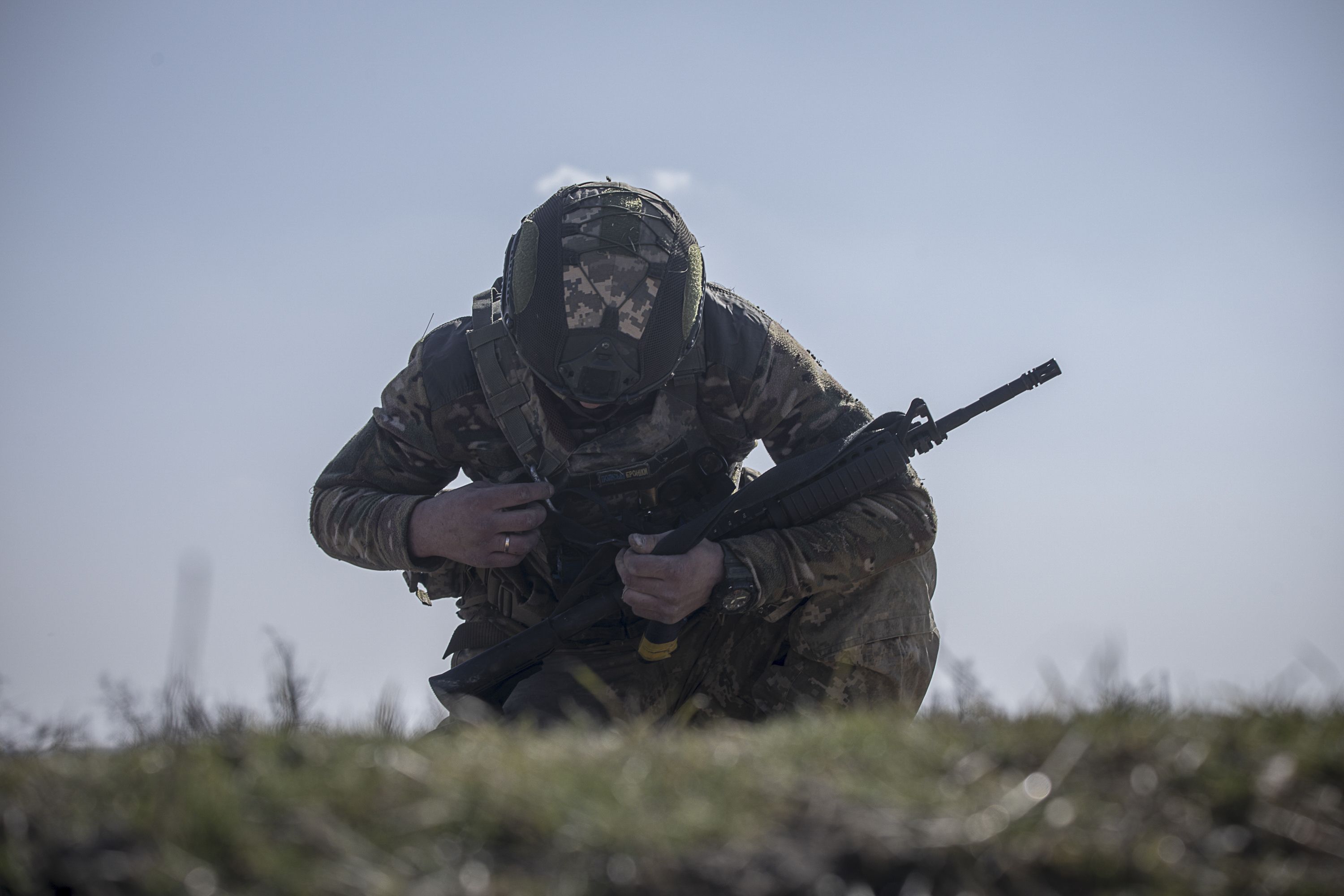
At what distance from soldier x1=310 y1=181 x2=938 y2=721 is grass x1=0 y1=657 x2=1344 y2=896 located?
2669 mm

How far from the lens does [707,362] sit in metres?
5.47

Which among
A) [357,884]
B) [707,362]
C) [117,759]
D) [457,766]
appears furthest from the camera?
[707,362]

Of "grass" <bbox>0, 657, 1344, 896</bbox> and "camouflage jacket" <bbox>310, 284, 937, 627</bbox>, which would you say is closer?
"grass" <bbox>0, 657, 1344, 896</bbox>

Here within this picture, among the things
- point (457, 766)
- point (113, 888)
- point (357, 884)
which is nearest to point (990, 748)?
point (457, 766)

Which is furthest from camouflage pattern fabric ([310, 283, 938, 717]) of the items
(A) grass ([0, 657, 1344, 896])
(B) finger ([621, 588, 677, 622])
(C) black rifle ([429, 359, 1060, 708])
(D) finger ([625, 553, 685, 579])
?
(A) grass ([0, 657, 1344, 896])

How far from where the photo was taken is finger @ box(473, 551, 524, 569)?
17.0 ft

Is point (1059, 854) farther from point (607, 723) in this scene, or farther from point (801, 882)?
point (607, 723)

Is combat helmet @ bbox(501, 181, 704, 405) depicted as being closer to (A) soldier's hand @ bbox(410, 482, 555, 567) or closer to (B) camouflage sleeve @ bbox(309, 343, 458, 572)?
(A) soldier's hand @ bbox(410, 482, 555, 567)

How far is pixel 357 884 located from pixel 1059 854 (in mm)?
1221

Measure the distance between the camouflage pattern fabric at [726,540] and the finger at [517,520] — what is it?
0.19 m

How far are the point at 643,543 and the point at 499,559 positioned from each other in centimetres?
71

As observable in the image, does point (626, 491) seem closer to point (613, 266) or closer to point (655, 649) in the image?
point (655, 649)

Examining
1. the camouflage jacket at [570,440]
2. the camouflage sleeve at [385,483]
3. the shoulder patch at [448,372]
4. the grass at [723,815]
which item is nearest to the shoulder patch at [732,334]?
the camouflage jacket at [570,440]

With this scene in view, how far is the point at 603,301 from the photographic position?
5.12 m
